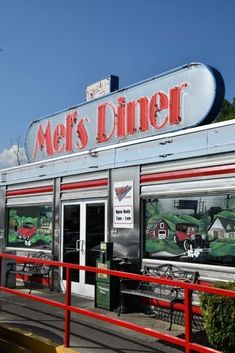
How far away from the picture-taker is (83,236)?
11219mm

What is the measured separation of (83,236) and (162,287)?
2937mm

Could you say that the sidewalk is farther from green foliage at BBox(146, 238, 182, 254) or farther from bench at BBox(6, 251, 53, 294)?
bench at BBox(6, 251, 53, 294)

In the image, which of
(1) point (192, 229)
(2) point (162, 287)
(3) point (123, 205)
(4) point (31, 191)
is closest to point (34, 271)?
(4) point (31, 191)

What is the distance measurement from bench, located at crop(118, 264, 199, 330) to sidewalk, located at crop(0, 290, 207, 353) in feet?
1.36

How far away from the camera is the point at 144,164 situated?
9.52 m

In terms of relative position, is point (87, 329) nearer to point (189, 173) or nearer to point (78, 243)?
point (189, 173)

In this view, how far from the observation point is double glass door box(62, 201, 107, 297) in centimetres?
1081

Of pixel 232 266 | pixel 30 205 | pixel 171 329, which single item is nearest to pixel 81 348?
pixel 171 329

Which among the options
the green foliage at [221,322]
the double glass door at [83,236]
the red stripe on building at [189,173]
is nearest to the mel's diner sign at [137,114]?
the red stripe on building at [189,173]

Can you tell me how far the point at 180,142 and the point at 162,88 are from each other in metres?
1.68

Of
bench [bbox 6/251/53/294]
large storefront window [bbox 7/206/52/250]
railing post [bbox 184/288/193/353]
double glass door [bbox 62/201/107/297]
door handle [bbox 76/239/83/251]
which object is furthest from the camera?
large storefront window [bbox 7/206/52/250]

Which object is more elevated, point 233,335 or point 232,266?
point 232,266

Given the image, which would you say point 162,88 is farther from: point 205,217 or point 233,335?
point 233,335

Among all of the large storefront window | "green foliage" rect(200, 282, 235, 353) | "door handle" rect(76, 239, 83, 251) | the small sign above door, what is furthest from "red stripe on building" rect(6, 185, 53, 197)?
"green foliage" rect(200, 282, 235, 353)
